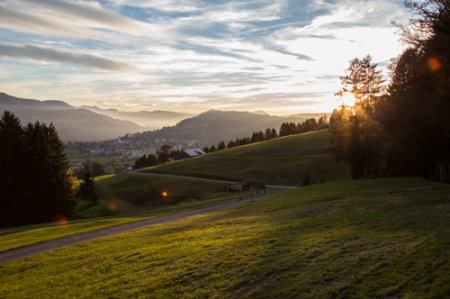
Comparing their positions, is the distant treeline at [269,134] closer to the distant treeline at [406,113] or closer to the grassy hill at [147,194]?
the grassy hill at [147,194]

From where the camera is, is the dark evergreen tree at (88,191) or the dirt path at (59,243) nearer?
the dirt path at (59,243)

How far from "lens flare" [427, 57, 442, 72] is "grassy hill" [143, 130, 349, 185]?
40572mm

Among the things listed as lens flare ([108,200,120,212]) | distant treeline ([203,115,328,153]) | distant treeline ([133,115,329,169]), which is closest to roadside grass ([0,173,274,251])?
lens flare ([108,200,120,212])

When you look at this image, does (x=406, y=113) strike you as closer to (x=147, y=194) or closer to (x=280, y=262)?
(x=280, y=262)

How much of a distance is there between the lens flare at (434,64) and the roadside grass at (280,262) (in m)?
14.1

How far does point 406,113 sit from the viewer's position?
37562 millimetres

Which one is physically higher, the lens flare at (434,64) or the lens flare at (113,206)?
the lens flare at (434,64)

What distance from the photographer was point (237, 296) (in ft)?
34.8

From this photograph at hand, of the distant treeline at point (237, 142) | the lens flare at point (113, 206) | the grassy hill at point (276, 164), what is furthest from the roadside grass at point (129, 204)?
the distant treeline at point (237, 142)

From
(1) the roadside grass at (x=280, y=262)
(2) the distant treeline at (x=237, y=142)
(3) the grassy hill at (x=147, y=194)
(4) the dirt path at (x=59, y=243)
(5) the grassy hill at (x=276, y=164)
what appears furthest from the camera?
(2) the distant treeline at (x=237, y=142)

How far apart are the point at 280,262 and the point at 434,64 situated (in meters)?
27.5

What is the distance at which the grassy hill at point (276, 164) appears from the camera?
8475cm

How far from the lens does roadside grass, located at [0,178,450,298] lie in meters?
10.3

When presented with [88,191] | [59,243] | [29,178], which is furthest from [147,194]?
[59,243]
